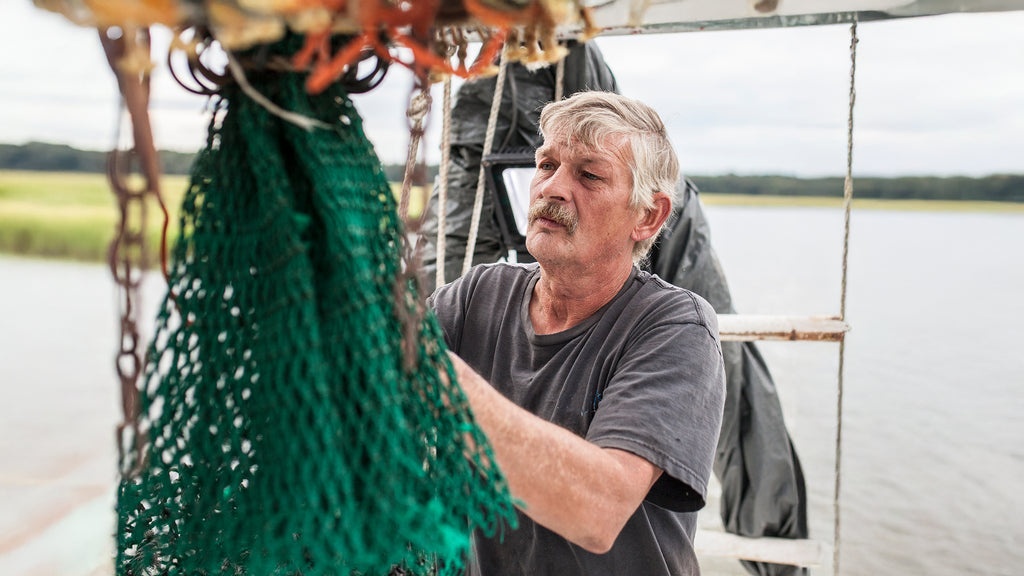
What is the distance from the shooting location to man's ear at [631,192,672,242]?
1566mm

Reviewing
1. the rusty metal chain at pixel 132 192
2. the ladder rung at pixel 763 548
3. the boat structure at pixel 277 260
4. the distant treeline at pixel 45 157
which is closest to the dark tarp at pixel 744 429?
the ladder rung at pixel 763 548

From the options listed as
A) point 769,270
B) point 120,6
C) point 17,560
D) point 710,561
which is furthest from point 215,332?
point 769,270

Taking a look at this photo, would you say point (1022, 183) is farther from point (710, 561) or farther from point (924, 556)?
point (710, 561)

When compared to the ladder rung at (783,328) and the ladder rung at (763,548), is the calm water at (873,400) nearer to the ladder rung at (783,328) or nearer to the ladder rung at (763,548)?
the ladder rung at (763,548)

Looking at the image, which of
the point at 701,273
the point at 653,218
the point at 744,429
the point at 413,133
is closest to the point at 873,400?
the point at 744,429

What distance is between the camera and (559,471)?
2.89ft

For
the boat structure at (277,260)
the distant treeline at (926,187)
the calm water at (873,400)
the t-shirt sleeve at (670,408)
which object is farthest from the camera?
the distant treeline at (926,187)

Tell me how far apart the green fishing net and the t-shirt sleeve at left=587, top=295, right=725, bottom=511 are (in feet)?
1.34

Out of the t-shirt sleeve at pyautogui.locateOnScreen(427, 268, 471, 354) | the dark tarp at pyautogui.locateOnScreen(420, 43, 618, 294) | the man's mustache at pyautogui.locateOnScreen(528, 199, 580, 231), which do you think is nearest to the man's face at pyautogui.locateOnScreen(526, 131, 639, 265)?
the man's mustache at pyautogui.locateOnScreen(528, 199, 580, 231)

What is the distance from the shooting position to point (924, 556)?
5246 millimetres

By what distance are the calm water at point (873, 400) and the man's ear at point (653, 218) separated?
3.32ft

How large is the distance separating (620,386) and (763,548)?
2.16m

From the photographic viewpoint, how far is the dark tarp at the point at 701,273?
120 inches

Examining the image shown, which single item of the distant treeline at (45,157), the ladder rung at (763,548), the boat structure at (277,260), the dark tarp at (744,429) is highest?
the distant treeline at (45,157)
